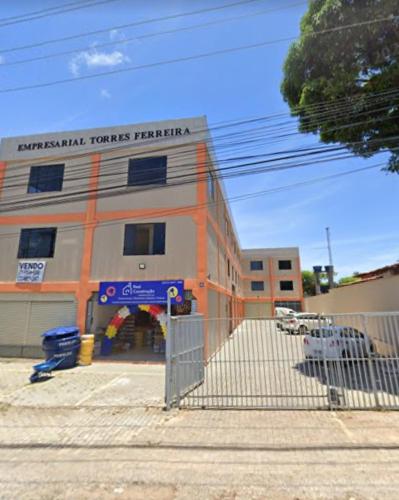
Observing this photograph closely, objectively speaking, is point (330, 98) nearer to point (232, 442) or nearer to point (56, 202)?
point (232, 442)

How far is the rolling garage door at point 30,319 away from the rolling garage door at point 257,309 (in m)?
28.6

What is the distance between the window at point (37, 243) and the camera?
1341 centimetres

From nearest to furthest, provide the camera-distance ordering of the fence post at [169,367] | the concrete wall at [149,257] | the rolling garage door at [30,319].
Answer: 1. the fence post at [169,367]
2. the concrete wall at [149,257]
3. the rolling garage door at [30,319]

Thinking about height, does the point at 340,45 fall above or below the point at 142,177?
above

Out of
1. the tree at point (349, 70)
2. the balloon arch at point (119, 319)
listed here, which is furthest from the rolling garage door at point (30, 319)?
the tree at point (349, 70)

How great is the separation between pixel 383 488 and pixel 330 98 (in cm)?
960

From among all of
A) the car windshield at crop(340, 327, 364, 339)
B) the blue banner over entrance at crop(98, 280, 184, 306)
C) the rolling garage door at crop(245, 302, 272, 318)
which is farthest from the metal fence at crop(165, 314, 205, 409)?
the rolling garage door at crop(245, 302, 272, 318)

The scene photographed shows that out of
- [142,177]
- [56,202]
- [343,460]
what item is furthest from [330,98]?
[56,202]

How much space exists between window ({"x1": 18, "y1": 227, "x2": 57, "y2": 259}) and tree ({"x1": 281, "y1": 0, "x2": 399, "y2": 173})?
11.9 meters

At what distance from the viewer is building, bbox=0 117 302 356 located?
40.8 ft

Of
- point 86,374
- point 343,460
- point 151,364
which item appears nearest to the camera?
point 343,460

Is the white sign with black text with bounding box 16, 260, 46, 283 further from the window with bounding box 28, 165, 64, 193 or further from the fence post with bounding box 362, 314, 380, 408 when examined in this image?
the fence post with bounding box 362, 314, 380, 408

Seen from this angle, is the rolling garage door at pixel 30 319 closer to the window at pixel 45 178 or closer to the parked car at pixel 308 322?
the window at pixel 45 178

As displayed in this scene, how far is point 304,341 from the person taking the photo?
7.23 metres
